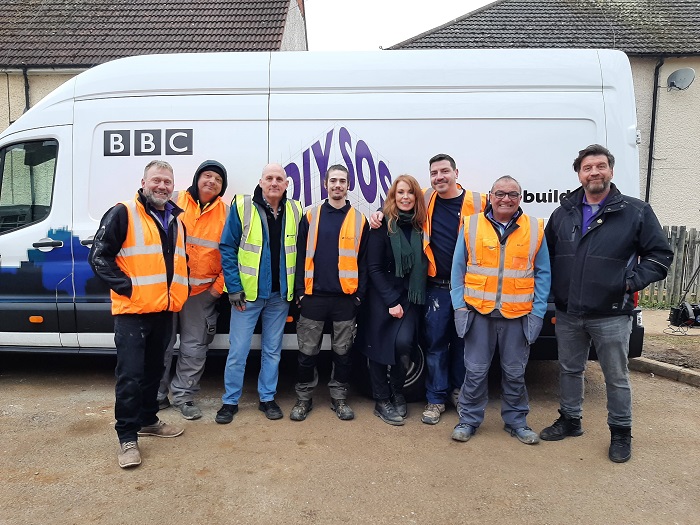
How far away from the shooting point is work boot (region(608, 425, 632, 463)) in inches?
129

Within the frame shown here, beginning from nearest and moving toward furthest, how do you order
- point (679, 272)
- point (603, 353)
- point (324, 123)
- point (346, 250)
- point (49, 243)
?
point (603, 353), point (346, 250), point (324, 123), point (49, 243), point (679, 272)

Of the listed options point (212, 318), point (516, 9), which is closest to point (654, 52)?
point (516, 9)

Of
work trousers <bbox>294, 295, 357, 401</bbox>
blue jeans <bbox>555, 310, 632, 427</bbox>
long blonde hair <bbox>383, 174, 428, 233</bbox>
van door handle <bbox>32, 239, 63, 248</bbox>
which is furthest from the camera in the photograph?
van door handle <bbox>32, 239, 63, 248</bbox>

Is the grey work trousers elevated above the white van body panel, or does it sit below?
below

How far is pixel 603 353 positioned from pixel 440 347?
Answer: 1.09 m

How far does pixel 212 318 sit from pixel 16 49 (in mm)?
10312

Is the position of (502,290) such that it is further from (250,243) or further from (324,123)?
(324,123)

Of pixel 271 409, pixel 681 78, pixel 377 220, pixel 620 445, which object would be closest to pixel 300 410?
pixel 271 409

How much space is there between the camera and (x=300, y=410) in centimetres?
387

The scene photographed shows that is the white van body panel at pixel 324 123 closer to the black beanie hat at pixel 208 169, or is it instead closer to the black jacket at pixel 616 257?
the black beanie hat at pixel 208 169

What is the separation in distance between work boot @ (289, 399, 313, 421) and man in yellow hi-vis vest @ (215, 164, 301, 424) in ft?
0.38

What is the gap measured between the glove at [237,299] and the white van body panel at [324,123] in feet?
2.03

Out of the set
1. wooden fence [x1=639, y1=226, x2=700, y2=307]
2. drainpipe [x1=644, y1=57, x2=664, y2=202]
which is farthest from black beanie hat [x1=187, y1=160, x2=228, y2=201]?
drainpipe [x1=644, y1=57, x2=664, y2=202]

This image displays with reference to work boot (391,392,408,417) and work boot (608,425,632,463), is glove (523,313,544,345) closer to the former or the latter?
work boot (608,425,632,463)
